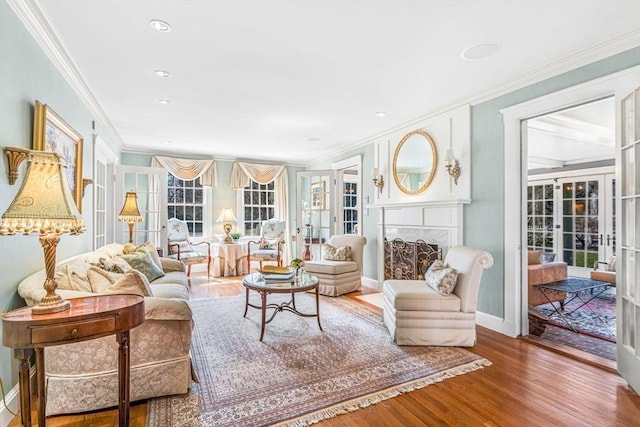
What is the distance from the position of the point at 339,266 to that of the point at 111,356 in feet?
10.5

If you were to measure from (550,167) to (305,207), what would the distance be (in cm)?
527

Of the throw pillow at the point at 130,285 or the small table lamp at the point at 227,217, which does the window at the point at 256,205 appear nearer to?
the small table lamp at the point at 227,217

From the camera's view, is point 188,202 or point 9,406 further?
point 188,202

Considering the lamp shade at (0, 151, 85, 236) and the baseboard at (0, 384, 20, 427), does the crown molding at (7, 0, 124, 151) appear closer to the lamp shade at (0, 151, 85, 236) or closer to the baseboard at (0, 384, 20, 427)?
the lamp shade at (0, 151, 85, 236)

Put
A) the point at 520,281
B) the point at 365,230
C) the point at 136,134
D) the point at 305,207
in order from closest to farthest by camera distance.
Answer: the point at 520,281 → the point at 136,134 → the point at 365,230 → the point at 305,207

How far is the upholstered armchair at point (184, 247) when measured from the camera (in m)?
5.75

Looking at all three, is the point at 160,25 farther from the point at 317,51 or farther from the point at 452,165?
the point at 452,165

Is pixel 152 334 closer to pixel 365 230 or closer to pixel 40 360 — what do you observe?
pixel 40 360

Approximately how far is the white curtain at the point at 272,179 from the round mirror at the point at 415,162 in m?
3.39

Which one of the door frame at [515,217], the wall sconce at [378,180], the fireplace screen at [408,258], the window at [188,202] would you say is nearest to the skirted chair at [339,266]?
the fireplace screen at [408,258]

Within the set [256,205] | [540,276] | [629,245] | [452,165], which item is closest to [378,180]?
[452,165]

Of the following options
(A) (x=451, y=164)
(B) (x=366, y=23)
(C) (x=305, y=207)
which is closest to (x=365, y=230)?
(C) (x=305, y=207)

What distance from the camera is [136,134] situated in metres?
5.30

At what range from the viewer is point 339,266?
4828 mm
